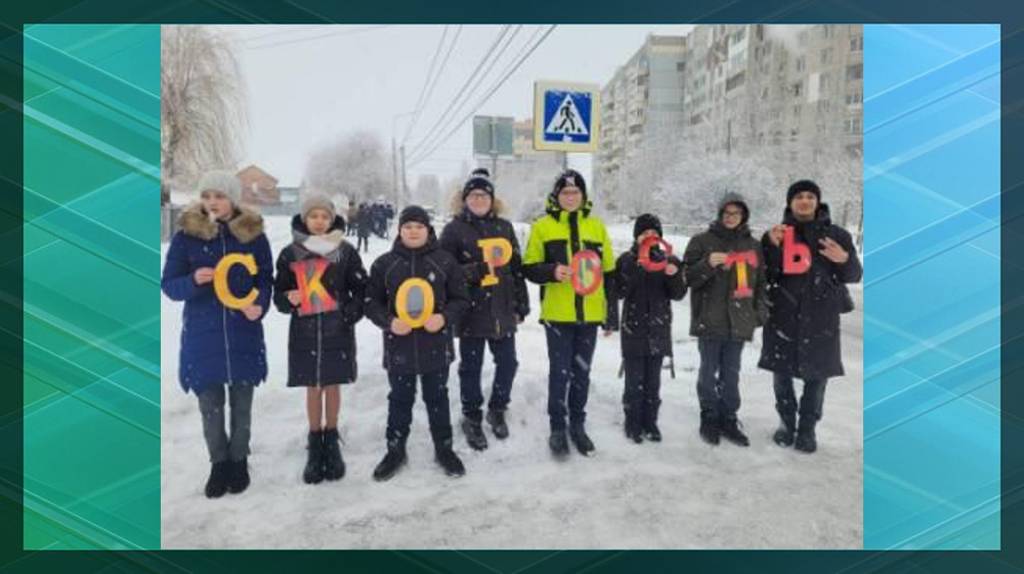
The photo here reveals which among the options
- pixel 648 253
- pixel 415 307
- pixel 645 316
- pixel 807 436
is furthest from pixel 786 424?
pixel 415 307

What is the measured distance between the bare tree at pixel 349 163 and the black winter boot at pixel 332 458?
1795 mm

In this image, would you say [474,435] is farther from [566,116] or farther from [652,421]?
[566,116]

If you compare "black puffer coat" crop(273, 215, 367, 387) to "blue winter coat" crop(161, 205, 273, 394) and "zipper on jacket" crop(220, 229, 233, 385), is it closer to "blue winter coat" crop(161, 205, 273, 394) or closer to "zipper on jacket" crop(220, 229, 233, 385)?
"blue winter coat" crop(161, 205, 273, 394)

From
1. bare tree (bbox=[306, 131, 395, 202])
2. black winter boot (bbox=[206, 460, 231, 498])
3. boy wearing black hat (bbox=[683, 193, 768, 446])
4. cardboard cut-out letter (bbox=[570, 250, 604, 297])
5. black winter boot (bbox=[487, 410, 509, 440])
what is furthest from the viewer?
bare tree (bbox=[306, 131, 395, 202])

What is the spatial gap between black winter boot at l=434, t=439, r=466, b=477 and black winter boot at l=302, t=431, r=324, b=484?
74 cm

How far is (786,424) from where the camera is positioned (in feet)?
14.2

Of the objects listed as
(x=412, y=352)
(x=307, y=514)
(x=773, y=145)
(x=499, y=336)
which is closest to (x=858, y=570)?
(x=499, y=336)

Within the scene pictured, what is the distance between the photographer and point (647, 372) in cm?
423

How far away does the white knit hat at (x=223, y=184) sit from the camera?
3.39 m

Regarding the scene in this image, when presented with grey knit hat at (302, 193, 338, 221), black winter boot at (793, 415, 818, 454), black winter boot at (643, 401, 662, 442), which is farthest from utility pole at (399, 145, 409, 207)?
black winter boot at (793, 415, 818, 454)

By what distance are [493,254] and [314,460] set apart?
1774 millimetres

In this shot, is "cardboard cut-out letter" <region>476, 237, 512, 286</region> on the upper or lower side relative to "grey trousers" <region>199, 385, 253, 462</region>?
upper

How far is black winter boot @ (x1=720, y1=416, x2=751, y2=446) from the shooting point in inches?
167

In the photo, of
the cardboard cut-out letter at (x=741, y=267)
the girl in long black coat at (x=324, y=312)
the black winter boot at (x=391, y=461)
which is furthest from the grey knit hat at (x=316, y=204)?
the cardboard cut-out letter at (x=741, y=267)
